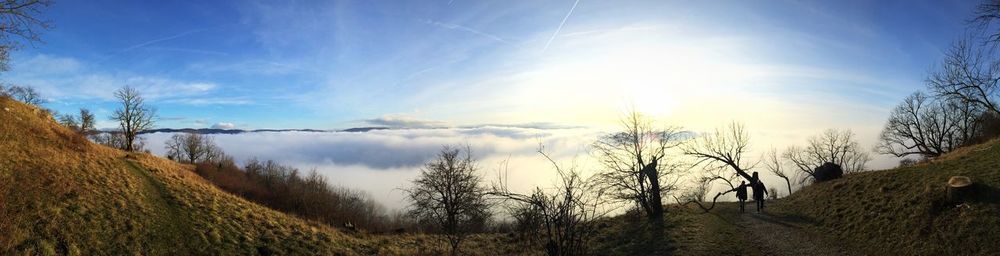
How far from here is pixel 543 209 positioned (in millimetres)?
7246

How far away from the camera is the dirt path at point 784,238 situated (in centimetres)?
1593

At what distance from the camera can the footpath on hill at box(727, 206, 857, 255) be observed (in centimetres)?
1594

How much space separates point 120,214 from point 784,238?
27381 millimetres

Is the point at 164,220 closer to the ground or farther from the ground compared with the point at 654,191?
farther from the ground

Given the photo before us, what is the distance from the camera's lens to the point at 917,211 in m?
15.2

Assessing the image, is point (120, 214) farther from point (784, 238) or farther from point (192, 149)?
point (192, 149)

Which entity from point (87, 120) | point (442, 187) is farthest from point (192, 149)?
point (442, 187)

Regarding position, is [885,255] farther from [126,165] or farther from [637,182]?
[126,165]

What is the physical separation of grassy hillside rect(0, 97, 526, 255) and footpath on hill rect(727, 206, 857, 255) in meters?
11.6

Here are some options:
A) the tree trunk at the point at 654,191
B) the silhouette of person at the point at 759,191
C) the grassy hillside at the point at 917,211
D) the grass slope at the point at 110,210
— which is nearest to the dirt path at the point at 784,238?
the grassy hillside at the point at 917,211

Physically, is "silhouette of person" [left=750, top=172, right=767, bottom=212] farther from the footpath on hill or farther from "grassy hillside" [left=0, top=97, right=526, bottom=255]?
"grassy hillside" [left=0, top=97, right=526, bottom=255]

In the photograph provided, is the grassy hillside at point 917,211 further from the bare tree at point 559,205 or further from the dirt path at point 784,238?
the bare tree at point 559,205

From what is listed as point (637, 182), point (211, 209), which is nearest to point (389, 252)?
point (211, 209)

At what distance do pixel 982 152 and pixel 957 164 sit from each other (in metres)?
2.82
